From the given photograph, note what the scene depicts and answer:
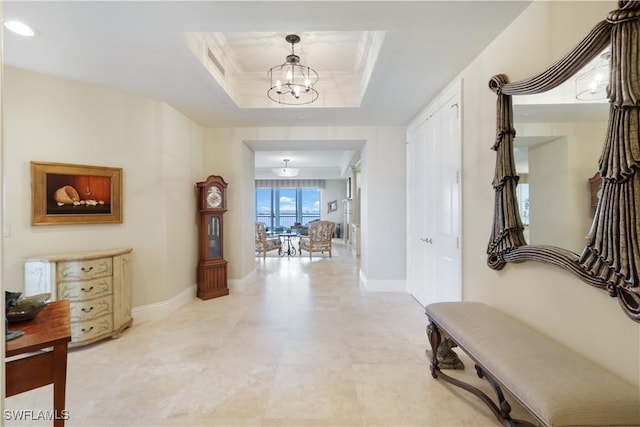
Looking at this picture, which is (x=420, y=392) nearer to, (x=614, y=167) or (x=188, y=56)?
(x=614, y=167)

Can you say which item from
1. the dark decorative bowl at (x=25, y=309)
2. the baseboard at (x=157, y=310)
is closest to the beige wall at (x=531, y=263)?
the dark decorative bowl at (x=25, y=309)

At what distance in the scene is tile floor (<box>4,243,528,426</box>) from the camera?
175 cm

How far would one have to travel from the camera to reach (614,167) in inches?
48.2

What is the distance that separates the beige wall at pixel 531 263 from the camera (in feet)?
4.33

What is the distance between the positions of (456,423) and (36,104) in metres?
4.26

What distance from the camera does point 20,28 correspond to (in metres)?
1.97

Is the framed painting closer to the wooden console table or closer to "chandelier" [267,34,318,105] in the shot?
the wooden console table

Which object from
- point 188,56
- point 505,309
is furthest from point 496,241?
point 188,56

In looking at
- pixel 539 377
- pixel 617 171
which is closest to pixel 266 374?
pixel 539 377

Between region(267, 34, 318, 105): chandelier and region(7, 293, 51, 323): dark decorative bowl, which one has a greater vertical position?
region(267, 34, 318, 105): chandelier

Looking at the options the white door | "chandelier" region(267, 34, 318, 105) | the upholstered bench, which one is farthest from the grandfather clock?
the upholstered bench

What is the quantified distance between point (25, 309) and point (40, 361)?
316mm

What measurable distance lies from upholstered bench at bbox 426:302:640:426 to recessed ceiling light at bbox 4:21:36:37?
3.56 m

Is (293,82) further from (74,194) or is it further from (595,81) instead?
(595,81)
